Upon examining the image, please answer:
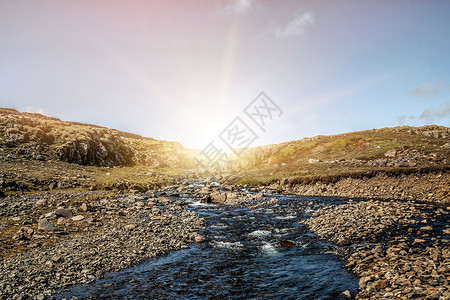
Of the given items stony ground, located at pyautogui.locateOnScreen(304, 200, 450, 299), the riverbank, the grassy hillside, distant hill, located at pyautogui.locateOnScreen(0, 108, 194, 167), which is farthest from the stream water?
distant hill, located at pyautogui.locateOnScreen(0, 108, 194, 167)

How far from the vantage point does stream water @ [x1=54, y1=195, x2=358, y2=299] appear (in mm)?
13109

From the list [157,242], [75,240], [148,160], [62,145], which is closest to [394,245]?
[157,242]

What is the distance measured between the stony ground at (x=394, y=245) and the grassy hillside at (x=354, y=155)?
2214 centimetres

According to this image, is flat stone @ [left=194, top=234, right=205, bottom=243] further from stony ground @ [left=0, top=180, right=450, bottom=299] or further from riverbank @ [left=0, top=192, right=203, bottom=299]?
stony ground @ [left=0, top=180, right=450, bottom=299]

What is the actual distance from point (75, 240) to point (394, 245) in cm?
2734

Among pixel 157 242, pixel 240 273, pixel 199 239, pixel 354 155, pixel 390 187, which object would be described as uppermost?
pixel 354 155

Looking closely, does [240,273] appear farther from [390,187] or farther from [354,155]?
[354,155]

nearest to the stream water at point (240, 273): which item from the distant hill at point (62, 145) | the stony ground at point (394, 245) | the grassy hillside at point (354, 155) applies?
the stony ground at point (394, 245)

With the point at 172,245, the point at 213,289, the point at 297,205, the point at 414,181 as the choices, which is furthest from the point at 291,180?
the point at 213,289

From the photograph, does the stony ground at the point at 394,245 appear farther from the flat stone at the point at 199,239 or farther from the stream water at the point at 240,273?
the flat stone at the point at 199,239

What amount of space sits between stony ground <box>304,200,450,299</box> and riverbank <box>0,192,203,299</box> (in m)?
14.3

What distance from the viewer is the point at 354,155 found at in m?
72.7

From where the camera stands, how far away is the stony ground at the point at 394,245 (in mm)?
11398

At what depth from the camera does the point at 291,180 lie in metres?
57.9
